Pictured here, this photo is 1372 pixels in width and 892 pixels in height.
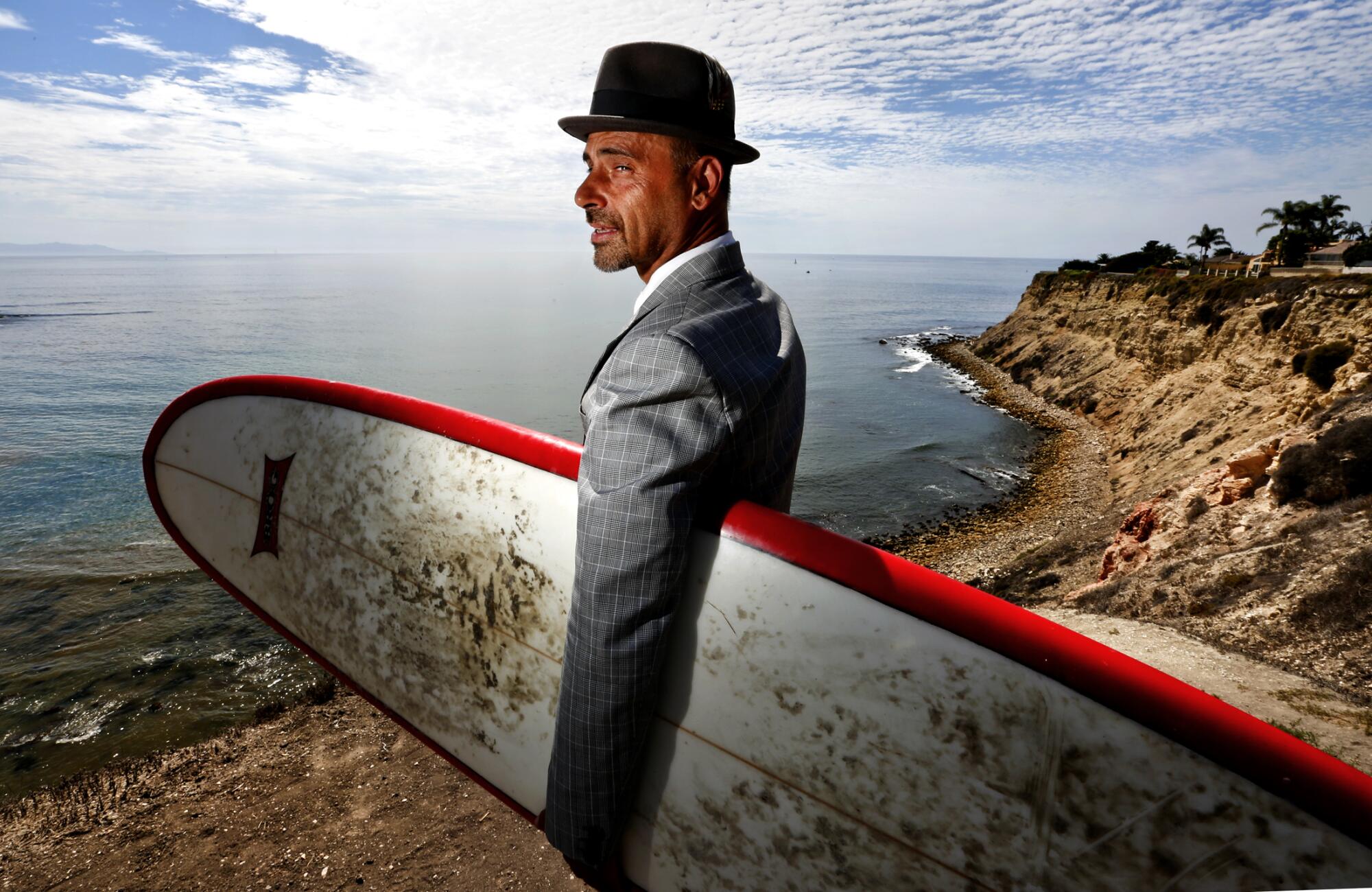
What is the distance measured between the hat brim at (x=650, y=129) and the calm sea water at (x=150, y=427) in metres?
8.14

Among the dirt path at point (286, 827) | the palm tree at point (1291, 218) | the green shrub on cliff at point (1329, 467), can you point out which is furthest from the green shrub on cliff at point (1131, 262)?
the dirt path at point (286, 827)

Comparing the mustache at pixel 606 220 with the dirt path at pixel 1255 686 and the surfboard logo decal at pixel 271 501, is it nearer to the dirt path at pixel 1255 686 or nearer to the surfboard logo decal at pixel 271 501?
the surfboard logo decal at pixel 271 501

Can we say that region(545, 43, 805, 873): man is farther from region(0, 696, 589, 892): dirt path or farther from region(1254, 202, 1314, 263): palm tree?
region(1254, 202, 1314, 263): palm tree

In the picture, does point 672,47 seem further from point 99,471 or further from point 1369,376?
point 99,471

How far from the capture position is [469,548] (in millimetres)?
2291

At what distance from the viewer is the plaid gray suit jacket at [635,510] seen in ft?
4.13

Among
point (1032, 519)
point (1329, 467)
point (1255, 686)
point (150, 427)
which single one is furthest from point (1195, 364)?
point (150, 427)

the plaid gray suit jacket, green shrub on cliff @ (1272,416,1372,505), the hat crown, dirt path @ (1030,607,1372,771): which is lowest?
dirt path @ (1030,607,1372,771)

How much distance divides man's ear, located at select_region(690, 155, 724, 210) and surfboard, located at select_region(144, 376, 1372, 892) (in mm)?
787

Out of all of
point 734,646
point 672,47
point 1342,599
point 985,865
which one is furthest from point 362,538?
point 1342,599

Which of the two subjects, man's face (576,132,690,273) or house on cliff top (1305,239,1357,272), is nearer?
man's face (576,132,690,273)

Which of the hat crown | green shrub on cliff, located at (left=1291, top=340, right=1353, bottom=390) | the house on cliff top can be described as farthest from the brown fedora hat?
the house on cliff top

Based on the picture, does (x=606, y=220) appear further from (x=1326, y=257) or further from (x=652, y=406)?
(x=1326, y=257)

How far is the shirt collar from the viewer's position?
5.44 ft
